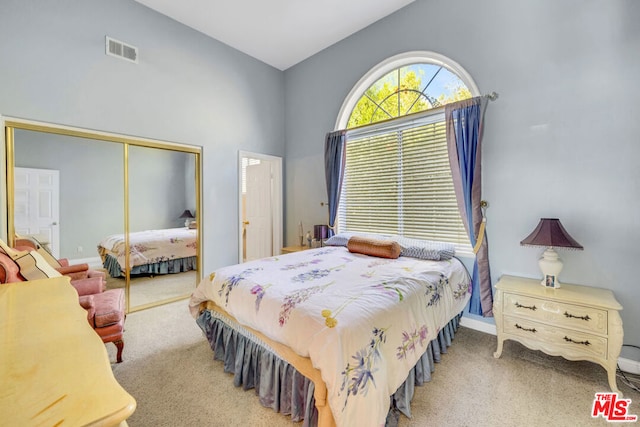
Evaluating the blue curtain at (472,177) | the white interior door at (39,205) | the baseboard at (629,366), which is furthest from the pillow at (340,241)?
the white interior door at (39,205)

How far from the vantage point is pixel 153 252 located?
3.39 meters

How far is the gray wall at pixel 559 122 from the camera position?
2.02 metres

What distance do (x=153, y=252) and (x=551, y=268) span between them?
4.17 meters

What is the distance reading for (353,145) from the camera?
384cm

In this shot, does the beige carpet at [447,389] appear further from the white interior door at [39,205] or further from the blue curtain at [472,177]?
the white interior door at [39,205]

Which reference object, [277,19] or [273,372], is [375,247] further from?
[277,19]

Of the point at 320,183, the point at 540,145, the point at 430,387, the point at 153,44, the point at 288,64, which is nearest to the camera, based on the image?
the point at 430,387

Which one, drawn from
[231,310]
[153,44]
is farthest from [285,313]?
[153,44]

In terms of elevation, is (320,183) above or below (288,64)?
below

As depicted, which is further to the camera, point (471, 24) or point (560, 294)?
point (471, 24)

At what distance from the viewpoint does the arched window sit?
2.93m

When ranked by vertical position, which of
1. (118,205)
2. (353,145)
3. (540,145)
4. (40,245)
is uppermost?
(353,145)

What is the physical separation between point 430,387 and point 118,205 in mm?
3554

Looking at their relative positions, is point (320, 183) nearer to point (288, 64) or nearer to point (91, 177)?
point (288, 64)
